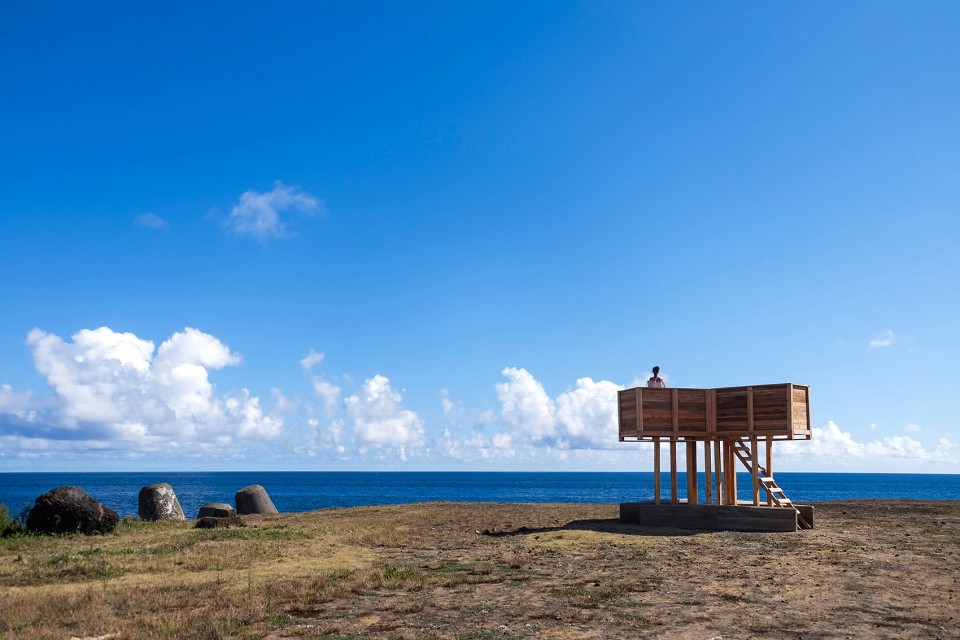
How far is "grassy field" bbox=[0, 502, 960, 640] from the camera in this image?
1052cm

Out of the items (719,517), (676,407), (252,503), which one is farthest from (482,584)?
(252,503)

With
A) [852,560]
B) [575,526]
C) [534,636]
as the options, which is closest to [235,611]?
[534,636]

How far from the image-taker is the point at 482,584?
13992 mm

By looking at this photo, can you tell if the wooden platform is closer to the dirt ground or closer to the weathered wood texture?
the dirt ground

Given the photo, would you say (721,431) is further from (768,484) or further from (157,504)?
(157,504)

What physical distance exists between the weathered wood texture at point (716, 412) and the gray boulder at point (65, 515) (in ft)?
56.1

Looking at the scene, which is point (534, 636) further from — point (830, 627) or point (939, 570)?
point (939, 570)

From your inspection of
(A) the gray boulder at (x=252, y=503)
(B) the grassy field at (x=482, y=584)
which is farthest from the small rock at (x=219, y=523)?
(A) the gray boulder at (x=252, y=503)

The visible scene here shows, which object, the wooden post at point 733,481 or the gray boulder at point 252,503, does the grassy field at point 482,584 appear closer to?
the wooden post at point 733,481

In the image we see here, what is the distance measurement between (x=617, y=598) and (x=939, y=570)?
7.45 m

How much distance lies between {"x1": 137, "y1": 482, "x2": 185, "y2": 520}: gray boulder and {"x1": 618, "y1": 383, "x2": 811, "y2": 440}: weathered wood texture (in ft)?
68.1

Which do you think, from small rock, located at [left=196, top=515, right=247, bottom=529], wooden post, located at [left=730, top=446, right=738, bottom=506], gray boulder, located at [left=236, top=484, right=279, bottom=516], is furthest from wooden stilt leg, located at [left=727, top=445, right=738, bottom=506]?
gray boulder, located at [left=236, top=484, right=279, bottom=516]

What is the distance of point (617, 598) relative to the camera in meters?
12.4

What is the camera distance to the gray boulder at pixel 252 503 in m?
37.2
